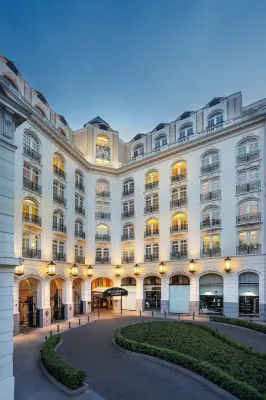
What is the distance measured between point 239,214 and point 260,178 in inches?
168

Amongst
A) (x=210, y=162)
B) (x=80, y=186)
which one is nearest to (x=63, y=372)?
(x=80, y=186)

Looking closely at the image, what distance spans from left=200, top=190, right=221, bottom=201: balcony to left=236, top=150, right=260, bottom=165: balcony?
3.93 meters

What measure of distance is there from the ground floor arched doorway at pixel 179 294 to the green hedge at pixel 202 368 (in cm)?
1657

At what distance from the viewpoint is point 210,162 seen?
34.3 meters

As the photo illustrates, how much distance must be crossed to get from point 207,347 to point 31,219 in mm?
18923

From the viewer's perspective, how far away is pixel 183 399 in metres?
11.6

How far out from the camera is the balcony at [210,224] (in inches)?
1282

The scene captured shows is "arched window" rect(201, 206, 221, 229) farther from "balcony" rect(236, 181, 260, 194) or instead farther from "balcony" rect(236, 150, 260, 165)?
"balcony" rect(236, 150, 260, 165)

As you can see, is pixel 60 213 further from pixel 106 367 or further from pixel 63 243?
pixel 106 367

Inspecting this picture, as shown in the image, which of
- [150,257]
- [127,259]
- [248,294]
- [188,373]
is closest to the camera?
[188,373]

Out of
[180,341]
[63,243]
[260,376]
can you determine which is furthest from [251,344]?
[63,243]

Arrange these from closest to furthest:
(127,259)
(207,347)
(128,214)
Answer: (207,347) → (127,259) → (128,214)

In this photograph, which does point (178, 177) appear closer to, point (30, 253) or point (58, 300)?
point (30, 253)

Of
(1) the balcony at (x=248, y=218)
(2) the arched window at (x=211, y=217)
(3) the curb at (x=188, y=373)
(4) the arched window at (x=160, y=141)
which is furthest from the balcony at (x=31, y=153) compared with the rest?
(1) the balcony at (x=248, y=218)
